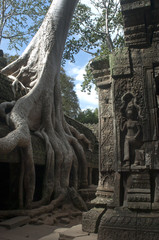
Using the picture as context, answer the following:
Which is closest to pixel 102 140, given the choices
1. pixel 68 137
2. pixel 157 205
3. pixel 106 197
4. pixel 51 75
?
pixel 106 197

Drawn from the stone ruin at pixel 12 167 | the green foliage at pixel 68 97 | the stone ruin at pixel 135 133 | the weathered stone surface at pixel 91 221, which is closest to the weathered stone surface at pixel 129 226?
the stone ruin at pixel 135 133

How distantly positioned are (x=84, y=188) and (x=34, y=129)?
8.84 ft

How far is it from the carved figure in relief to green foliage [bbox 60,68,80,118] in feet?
54.7

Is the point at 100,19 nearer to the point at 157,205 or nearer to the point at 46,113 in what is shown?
the point at 46,113

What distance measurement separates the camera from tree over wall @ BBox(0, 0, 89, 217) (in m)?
4.92

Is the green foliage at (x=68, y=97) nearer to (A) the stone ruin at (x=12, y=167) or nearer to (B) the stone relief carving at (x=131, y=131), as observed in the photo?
(A) the stone ruin at (x=12, y=167)

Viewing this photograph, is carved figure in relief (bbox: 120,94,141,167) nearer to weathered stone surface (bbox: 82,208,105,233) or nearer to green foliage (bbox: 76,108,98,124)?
weathered stone surface (bbox: 82,208,105,233)

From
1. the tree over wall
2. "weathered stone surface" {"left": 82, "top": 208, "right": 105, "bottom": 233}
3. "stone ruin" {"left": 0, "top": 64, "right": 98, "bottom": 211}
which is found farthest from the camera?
the tree over wall

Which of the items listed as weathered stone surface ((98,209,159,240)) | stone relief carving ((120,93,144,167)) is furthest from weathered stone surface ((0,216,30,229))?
stone relief carving ((120,93,144,167))

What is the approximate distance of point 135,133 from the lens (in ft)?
8.64

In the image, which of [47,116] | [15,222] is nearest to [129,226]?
[15,222]

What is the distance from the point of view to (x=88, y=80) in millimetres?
12945

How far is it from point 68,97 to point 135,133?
17.2m

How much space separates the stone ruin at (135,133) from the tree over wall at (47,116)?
7.32ft
